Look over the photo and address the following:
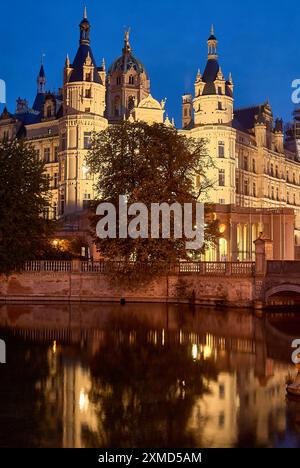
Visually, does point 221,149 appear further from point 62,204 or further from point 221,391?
point 221,391

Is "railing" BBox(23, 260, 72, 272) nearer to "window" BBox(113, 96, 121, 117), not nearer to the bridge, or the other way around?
the bridge

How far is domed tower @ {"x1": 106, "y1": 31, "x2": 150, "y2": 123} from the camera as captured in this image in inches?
3105

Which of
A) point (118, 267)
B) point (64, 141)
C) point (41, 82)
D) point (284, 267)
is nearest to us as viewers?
point (284, 267)

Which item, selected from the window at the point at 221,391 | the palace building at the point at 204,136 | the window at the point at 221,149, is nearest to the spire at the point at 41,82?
the palace building at the point at 204,136

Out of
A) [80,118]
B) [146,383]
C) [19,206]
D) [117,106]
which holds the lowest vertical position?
[146,383]

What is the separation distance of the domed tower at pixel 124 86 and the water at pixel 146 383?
178 ft

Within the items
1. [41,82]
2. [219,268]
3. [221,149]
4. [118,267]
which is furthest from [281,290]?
[41,82]

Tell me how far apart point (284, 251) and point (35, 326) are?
109 feet

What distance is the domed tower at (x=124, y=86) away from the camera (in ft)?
259

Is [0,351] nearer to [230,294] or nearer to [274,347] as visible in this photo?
[274,347]

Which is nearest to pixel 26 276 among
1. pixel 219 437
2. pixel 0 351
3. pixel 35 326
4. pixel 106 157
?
pixel 106 157

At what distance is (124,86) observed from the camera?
259 ft

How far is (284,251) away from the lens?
55125mm

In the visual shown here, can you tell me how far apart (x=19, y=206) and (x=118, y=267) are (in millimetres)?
6731
